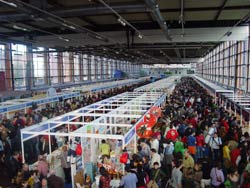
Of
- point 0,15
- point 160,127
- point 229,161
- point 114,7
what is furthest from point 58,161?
point 0,15

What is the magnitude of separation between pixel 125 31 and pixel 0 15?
7.17 m

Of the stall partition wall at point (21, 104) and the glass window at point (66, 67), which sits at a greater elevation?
the glass window at point (66, 67)

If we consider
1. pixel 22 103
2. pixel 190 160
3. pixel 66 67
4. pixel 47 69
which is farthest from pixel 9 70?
pixel 190 160

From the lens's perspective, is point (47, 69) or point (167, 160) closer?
point (167, 160)

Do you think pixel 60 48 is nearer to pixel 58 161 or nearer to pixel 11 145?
pixel 11 145

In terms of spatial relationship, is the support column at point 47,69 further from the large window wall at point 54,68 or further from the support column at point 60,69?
the support column at point 60,69

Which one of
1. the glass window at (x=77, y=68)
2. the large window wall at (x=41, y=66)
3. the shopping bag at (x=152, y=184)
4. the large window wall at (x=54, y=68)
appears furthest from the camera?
the glass window at (x=77, y=68)

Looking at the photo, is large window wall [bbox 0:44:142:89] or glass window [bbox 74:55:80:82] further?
glass window [bbox 74:55:80:82]

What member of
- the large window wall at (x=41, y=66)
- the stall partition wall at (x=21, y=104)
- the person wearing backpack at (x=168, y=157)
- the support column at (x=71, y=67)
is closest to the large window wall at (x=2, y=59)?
the large window wall at (x=41, y=66)

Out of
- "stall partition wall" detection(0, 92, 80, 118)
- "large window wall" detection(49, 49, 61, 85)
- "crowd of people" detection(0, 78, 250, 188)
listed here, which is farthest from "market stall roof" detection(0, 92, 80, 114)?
"large window wall" detection(49, 49, 61, 85)

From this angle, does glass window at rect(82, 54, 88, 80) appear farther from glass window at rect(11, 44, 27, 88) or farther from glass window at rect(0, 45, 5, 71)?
glass window at rect(0, 45, 5, 71)

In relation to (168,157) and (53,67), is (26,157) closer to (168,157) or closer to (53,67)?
(168,157)

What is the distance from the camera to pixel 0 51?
19203 mm

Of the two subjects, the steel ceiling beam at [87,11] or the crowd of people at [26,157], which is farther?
the steel ceiling beam at [87,11]
